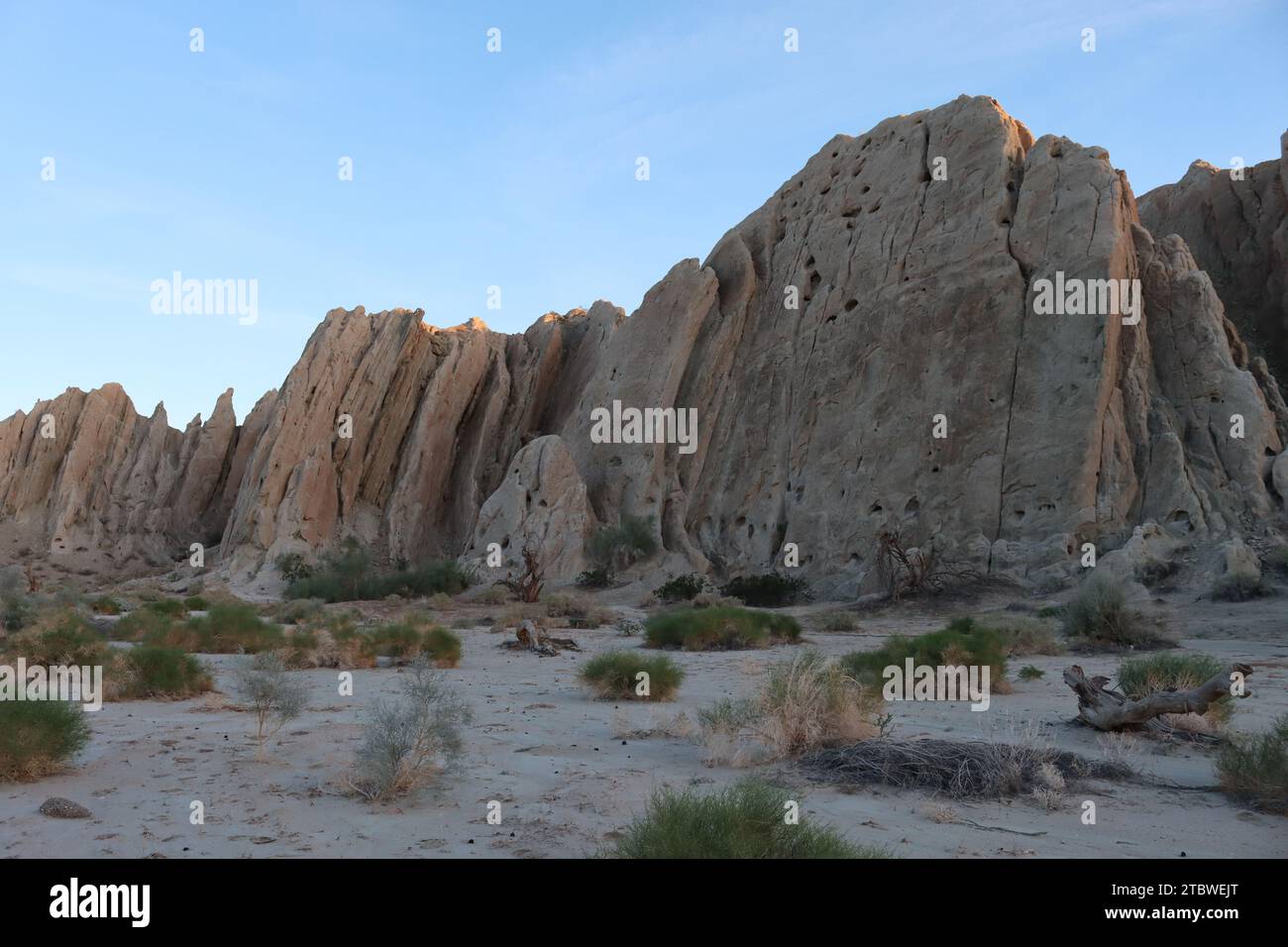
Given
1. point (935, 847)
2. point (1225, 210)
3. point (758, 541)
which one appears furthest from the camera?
point (1225, 210)

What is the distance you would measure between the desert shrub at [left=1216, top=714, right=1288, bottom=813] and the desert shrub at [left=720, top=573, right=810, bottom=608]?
21.6 metres

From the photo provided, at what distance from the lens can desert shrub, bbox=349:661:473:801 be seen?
18.1 feet

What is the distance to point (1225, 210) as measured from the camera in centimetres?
4062

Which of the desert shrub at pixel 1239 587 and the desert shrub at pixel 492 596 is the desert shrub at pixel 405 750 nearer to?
the desert shrub at pixel 1239 587

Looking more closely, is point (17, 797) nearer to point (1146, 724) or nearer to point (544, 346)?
point (1146, 724)

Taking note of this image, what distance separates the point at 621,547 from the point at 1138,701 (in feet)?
86.5

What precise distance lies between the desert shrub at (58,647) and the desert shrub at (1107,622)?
45.9 feet

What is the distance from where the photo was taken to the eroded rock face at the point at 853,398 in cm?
2550

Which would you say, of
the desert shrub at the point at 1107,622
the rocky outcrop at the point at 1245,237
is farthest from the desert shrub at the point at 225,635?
the rocky outcrop at the point at 1245,237

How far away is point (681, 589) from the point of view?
27.9m

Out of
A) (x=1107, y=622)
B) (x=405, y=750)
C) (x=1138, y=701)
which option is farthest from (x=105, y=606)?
(x=1138, y=701)
